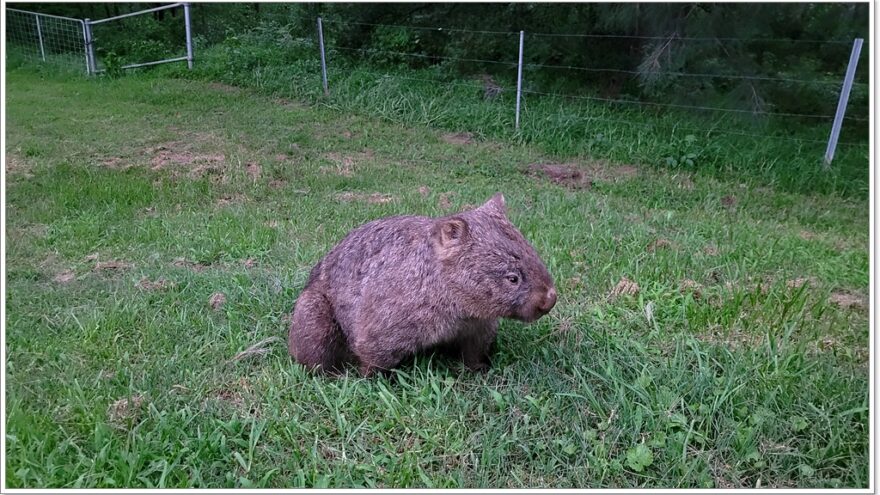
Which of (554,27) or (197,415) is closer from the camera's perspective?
(197,415)

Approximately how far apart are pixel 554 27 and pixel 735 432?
28.5 feet

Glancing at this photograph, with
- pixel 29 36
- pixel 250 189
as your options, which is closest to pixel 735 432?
pixel 250 189

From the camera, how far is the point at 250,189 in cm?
686

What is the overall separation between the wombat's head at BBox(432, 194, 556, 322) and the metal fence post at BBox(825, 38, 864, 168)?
21.4 ft

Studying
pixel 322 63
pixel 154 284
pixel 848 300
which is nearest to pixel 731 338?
pixel 848 300

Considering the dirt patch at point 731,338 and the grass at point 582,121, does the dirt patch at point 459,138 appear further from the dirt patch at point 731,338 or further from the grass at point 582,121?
the dirt patch at point 731,338

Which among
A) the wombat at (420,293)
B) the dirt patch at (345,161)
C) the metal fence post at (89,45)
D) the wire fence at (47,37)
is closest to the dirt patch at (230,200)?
the dirt patch at (345,161)

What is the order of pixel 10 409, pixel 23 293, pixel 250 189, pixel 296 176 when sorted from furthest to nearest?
pixel 296 176
pixel 250 189
pixel 23 293
pixel 10 409

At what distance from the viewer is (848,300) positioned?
448 cm

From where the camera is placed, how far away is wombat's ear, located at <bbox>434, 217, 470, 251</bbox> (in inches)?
124

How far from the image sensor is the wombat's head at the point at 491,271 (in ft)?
10.0

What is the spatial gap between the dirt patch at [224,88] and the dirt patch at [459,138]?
15.4 feet

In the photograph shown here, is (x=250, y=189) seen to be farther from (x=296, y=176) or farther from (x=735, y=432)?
(x=735, y=432)

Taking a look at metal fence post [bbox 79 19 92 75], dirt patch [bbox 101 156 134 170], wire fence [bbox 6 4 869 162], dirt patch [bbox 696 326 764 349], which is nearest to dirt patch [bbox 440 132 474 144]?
wire fence [bbox 6 4 869 162]
